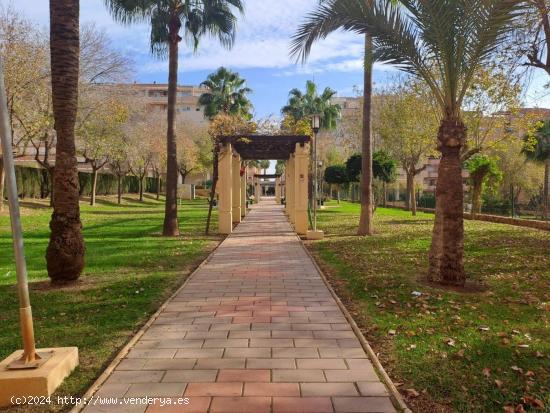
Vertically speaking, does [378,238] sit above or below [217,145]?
below

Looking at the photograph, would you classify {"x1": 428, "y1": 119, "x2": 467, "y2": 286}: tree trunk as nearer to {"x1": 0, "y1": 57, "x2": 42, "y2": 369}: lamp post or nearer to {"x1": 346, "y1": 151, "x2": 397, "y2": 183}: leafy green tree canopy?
{"x1": 0, "y1": 57, "x2": 42, "y2": 369}: lamp post

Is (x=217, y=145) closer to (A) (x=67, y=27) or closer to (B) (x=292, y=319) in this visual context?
(A) (x=67, y=27)

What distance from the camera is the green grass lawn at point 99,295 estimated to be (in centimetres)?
476

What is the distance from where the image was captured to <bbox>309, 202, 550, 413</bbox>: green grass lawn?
12.4 ft

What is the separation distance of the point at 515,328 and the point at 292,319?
2.46 metres

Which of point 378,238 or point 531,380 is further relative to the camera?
point 378,238

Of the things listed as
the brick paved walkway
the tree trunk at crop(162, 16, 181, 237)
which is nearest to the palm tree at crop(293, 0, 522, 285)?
the brick paved walkway

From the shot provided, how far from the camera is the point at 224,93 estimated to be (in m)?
36.5

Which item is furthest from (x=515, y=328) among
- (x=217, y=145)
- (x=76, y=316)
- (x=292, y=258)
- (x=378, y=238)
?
(x=217, y=145)

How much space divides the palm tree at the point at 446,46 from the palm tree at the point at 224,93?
28.7 meters

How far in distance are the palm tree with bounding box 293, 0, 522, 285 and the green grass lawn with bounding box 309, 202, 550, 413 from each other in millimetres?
864

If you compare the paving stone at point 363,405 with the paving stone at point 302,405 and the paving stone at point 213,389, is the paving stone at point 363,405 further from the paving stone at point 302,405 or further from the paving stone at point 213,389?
the paving stone at point 213,389

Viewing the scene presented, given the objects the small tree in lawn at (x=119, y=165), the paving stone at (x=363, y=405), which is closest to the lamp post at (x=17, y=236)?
the paving stone at (x=363, y=405)

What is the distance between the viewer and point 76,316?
5.82 metres
